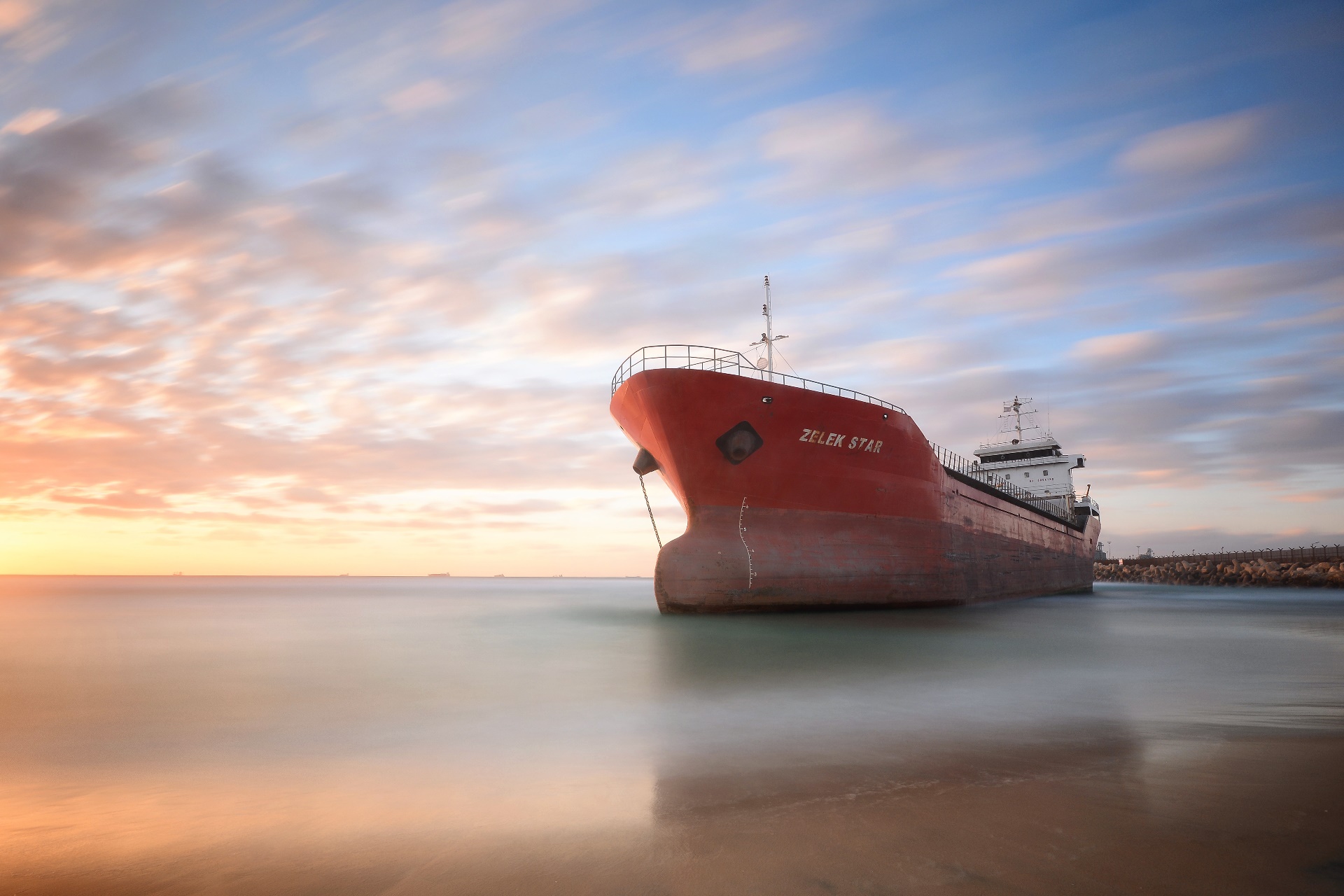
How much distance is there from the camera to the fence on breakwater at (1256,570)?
4612cm

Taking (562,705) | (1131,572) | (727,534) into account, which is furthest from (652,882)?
(1131,572)

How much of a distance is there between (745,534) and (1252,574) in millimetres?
56074

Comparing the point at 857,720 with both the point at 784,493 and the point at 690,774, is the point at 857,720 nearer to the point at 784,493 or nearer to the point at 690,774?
the point at 690,774

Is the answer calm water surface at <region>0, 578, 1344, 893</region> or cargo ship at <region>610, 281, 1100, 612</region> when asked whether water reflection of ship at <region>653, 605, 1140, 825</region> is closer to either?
calm water surface at <region>0, 578, 1344, 893</region>

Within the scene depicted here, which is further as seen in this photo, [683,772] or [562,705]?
[562,705]

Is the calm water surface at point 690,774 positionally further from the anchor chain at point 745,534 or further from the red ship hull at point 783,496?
the red ship hull at point 783,496

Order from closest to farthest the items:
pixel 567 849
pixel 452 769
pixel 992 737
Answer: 1. pixel 567 849
2. pixel 452 769
3. pixel 992 737

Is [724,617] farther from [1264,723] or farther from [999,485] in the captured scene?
[999,485]

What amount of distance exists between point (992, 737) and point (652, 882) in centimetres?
369

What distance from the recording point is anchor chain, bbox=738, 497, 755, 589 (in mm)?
15070

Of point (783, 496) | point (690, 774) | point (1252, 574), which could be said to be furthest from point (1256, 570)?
point (690, 774)

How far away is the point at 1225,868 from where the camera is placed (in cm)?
265

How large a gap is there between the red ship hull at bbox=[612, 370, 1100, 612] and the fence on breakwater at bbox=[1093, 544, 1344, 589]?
3394 centimetres

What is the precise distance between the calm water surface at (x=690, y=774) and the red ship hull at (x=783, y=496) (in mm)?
4293
